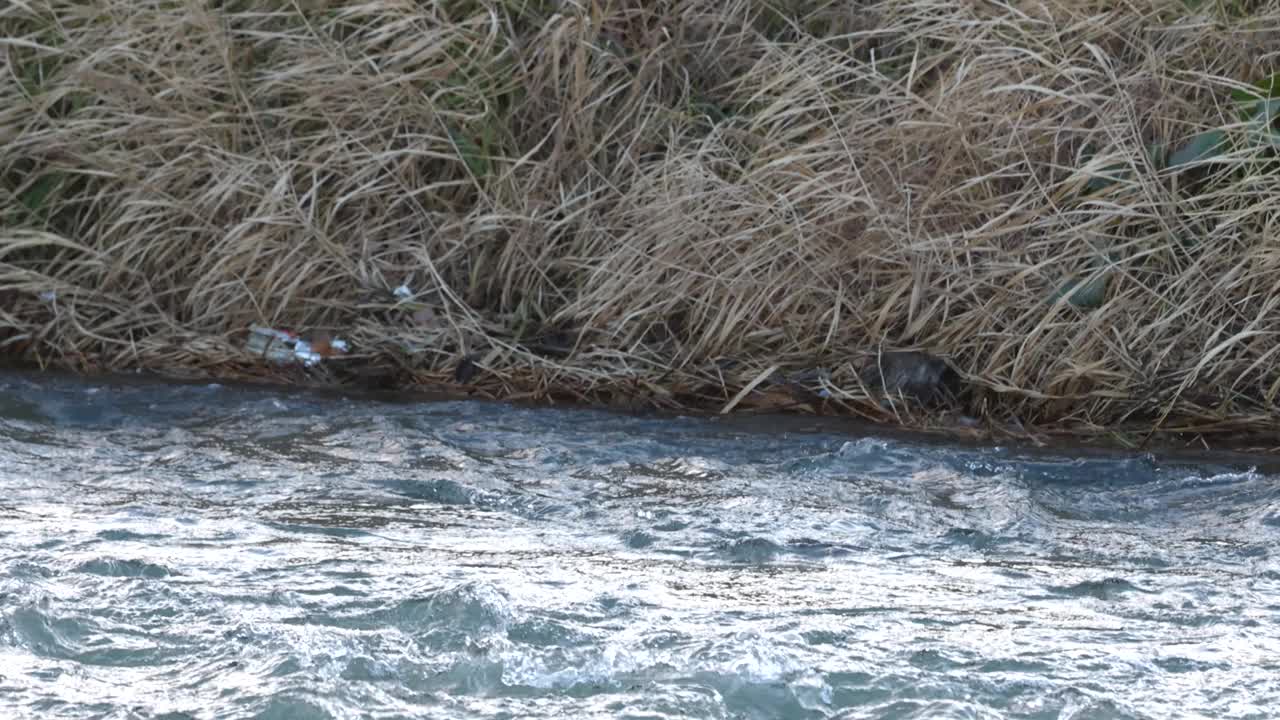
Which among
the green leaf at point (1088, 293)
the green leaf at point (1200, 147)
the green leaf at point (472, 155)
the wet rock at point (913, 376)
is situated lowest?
the wet rock at point (913, 376)

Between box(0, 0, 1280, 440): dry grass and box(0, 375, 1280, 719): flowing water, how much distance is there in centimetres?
45

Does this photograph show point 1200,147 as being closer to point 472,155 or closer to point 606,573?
point 472,155

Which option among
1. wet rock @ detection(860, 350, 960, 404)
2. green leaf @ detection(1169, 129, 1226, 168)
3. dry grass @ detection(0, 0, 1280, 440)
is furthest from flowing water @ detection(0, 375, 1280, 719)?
green leaf @ detection(1169, 129, 1226, 168)

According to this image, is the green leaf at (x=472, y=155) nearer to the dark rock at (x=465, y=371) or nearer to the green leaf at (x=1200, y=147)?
the dark rock at (x=465, y=371)

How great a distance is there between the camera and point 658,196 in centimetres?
475

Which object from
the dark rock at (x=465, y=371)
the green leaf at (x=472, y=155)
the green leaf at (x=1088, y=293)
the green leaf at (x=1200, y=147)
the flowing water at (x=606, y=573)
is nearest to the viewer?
the flowing water at (x=606, y=573)

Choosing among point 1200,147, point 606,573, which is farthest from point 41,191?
point 1200,147

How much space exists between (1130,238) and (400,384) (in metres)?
1.95

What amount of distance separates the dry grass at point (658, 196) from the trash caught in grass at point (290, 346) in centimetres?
7

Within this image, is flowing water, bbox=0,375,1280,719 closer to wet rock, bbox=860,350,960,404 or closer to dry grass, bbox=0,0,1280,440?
wet rock, bbox=860,350,960,404

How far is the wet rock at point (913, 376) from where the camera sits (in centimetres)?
436

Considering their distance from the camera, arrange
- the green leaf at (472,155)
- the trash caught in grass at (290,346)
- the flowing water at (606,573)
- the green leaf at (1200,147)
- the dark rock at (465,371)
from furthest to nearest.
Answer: the green leaf at (472,155)
the trash caught in grass at (290,346)
the dark rock at (465,371)
the green leaf at (1200,147)
the flowing water at (606,573)

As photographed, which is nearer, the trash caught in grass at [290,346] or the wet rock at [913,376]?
the wet rock at [913,376]

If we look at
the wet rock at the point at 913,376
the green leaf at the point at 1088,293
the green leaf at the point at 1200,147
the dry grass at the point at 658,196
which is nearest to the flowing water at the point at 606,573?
the wet rock at the point at 913,376
